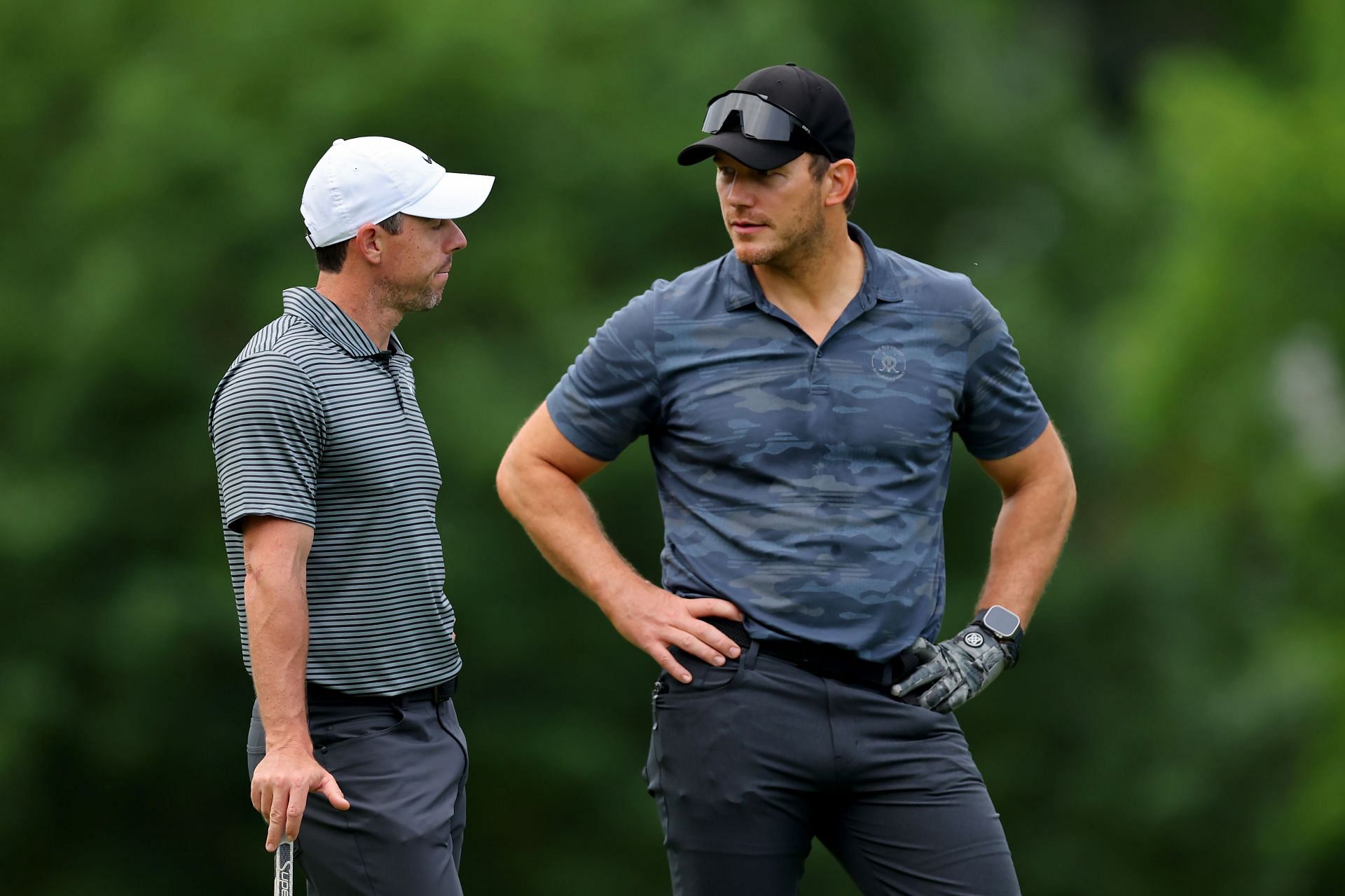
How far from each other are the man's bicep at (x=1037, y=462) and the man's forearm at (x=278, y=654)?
1490 millimetres

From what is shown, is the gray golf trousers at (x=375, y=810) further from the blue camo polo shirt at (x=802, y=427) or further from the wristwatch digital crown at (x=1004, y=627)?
the wristwatch digital crown at (x=1004, y=627)

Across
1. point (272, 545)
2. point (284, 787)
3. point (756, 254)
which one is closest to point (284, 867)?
point (284, 787)

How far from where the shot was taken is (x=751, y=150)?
147 inches

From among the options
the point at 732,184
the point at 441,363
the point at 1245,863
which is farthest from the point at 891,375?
the point at 1245,863

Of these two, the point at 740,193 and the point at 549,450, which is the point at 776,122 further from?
the point at 549,450

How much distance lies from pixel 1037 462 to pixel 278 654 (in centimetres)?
163

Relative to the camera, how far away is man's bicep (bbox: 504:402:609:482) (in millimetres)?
3889

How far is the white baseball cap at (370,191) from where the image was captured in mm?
3617

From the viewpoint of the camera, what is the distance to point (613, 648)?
615 inches

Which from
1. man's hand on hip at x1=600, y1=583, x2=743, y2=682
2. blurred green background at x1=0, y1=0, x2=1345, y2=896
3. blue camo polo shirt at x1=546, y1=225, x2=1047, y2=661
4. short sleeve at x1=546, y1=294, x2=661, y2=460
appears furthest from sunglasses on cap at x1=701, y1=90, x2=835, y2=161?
blurred green background at x1=0, y1=0, x2=1345, y2=896

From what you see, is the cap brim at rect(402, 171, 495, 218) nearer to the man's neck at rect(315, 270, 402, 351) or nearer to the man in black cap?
the man's neck at rect(315, 270, 402, 351)

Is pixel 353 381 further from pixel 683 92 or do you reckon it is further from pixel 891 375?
pixel 683 92

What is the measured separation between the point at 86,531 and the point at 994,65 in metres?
→ 9.88

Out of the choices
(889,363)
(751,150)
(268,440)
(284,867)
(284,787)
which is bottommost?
(284,867)
